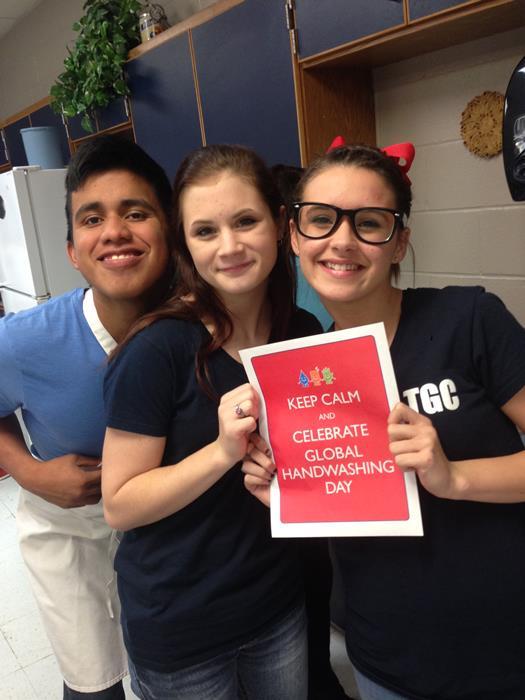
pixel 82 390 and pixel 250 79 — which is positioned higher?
pixel 250 79

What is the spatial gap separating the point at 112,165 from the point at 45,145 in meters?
3.06

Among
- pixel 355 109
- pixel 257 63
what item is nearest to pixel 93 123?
pixel 257 63

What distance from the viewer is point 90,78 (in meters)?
2.90

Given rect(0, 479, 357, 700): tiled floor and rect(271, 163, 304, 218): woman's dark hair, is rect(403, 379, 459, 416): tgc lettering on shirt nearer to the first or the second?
rect(271, 163, 304, 218): woman's dark hair

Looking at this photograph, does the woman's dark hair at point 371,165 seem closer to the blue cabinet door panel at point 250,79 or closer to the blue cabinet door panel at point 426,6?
the blue cabinet door panel at point 426,6

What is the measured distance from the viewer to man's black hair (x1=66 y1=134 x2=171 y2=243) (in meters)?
1.01

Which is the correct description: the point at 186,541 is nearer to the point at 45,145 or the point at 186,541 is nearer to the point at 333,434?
the point at 333,434

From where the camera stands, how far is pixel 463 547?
0.78 metres

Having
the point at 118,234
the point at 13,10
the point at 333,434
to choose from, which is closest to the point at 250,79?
the point at 118,234

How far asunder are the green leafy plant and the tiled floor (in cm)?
229

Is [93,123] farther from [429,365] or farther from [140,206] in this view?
[429,365]

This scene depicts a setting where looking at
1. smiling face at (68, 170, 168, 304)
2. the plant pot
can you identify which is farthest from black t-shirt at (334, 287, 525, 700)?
the plant pot

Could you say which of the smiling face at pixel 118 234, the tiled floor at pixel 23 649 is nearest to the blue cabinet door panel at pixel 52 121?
the tiled floor at pixel 23 649

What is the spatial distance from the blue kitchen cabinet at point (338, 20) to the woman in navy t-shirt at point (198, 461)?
101cm
